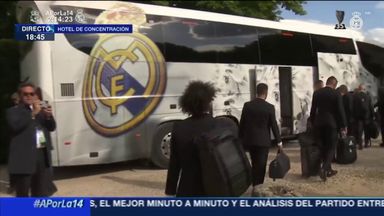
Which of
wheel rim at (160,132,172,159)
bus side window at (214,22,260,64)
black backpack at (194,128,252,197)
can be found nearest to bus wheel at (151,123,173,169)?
wheel rim at (160,132,172,159)

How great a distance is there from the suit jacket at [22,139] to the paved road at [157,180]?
1.49 metres

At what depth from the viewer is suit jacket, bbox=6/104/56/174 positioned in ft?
15.1

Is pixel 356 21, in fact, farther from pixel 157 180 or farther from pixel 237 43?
pixel 157 180

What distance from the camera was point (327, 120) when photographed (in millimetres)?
6484

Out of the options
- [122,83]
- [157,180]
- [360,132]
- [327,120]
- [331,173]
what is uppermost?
[122,83]

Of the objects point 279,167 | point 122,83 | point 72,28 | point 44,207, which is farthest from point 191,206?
point 122,83

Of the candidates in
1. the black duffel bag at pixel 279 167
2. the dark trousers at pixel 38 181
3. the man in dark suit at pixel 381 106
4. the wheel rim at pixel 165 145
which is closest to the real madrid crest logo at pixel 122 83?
the wheel rim at pixel 165 145

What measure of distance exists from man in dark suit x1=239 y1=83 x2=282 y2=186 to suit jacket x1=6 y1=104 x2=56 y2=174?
2378mm

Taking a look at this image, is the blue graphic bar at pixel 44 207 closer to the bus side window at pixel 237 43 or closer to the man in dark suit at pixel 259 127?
the man in dark suit at pixel 259 127

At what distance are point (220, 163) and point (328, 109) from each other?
3.36 meters

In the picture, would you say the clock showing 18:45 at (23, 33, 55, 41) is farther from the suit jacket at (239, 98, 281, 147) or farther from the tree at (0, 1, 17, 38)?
the tree at (0, 1, 17, 38)

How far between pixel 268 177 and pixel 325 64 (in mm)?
1664

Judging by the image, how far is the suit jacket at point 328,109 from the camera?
227 inches

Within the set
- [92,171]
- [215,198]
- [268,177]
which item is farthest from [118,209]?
[92,171]
